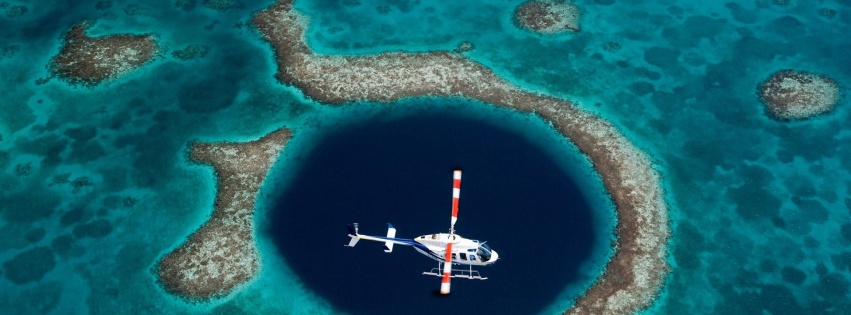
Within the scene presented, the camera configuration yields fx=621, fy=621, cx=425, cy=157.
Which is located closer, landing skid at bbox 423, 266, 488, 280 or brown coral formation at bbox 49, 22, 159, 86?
landing skid at bbox 423, 266, 488, 280

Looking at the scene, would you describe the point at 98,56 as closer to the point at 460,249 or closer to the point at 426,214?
the point at 426,214

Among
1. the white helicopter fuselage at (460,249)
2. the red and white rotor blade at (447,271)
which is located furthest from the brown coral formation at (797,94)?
the red and white rotor blade at (447,271)

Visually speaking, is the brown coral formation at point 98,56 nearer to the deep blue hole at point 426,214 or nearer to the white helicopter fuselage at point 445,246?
the deep blue hole at point 426,214

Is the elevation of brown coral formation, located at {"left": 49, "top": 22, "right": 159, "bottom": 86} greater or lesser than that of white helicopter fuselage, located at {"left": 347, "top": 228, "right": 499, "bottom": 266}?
greater

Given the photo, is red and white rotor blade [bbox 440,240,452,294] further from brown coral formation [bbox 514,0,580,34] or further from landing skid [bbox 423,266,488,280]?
brown coral formation [bbox 514,0,580,34]

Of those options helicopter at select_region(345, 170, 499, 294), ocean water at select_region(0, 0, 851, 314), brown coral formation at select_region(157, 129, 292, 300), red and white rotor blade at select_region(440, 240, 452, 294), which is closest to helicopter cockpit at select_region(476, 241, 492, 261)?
helicopter at select_region(345, 170, 499, 294)

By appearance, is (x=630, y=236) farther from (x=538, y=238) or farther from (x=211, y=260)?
(x=211, y=260)

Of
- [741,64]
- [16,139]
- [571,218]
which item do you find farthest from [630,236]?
[16,139]
